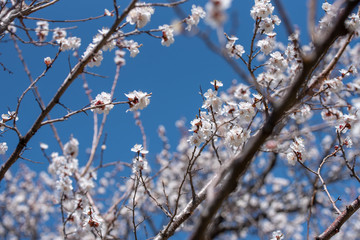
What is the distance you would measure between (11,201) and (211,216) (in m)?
10.6

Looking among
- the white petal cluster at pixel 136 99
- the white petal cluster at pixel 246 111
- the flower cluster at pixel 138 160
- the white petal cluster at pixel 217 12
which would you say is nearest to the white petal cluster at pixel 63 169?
the flower cluster at pixel 138 160

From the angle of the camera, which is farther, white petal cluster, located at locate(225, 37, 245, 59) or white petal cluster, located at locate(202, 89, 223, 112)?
white petal cluster, located at locate(225, 37, 245, 59)

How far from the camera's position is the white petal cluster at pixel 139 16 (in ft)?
8.61

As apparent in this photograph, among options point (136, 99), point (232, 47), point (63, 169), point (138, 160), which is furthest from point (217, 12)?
point (63, 169)

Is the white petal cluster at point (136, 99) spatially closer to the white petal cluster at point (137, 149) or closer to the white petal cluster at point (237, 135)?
the white petal cluster at point (137, 149)

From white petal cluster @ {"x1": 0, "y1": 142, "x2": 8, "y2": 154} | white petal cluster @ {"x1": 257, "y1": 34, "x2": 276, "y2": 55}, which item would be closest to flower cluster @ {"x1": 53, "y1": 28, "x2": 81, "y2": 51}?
white petal cluster @ {"x1": 0, "y1": 142, "x2": 8, "y2": 154}

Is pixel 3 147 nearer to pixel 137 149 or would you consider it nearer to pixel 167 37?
pixel 137 149

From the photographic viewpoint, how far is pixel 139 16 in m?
2.66

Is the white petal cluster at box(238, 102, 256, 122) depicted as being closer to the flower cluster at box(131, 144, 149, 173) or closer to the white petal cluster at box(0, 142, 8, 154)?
the flower cluster at box(131, 144, 149, 173)

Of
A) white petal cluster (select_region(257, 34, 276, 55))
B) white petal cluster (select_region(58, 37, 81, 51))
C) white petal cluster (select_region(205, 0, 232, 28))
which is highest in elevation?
white petal cluster (select_region(58, 37, 81, 51))

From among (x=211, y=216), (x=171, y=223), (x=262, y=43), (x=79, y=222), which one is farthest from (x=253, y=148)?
(x=79, y=222)

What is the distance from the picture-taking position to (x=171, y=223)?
7.02 ft

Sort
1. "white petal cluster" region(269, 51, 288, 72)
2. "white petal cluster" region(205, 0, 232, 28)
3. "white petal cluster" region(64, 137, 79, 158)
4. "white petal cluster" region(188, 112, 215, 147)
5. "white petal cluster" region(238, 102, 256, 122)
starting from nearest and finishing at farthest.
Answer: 1. "white petal cluster" region(205, 0, 232, 28)
2. "white petal cluster" region(188, 112, 215, 147)
3. "white petal cluster" region(238, 102, 256, 122)
4. "white petal cluster" region(269, 51, 288, 72)
5. "white petal cluster" region(64, 137, 79, 158)

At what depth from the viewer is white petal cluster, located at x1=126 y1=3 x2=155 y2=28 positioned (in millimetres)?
2623
